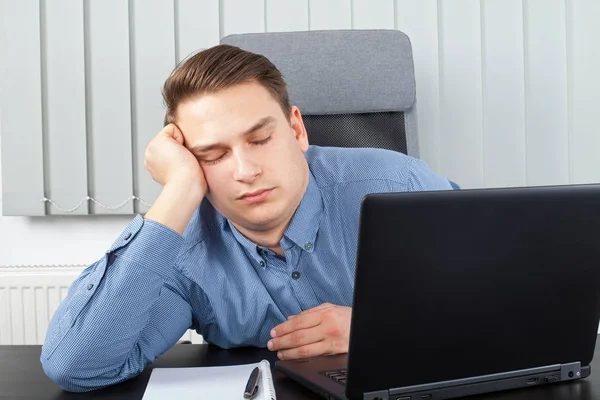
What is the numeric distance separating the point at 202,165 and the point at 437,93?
3.82ft

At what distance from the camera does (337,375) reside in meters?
0.90

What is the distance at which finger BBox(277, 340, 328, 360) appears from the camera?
3.47 feet

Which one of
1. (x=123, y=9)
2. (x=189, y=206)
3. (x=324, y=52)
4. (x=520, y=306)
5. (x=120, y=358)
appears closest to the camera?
(x=520, y=306)

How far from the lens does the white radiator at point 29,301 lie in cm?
217

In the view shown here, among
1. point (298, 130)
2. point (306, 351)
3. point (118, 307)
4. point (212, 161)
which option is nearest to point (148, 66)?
point (298, 130)

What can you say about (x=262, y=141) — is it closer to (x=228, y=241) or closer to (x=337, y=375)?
(x=228, y=241)

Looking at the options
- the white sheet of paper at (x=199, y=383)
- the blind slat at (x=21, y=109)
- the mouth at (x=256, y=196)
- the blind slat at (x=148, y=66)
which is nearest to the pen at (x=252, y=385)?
the white sheet of paper at (x=199, y=383)

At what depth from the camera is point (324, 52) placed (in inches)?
66.3

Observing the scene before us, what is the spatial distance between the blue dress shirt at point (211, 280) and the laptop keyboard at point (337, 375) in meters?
0.31

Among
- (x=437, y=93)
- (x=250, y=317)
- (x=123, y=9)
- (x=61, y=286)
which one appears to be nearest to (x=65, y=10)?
(x=123, y=9)

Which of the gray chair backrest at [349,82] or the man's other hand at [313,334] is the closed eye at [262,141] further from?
the gray chair backrest at [349,82]

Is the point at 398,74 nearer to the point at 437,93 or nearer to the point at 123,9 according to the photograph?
the point at 437,93

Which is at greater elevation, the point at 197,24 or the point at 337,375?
the point at 197,24

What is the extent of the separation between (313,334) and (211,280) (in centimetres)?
25
